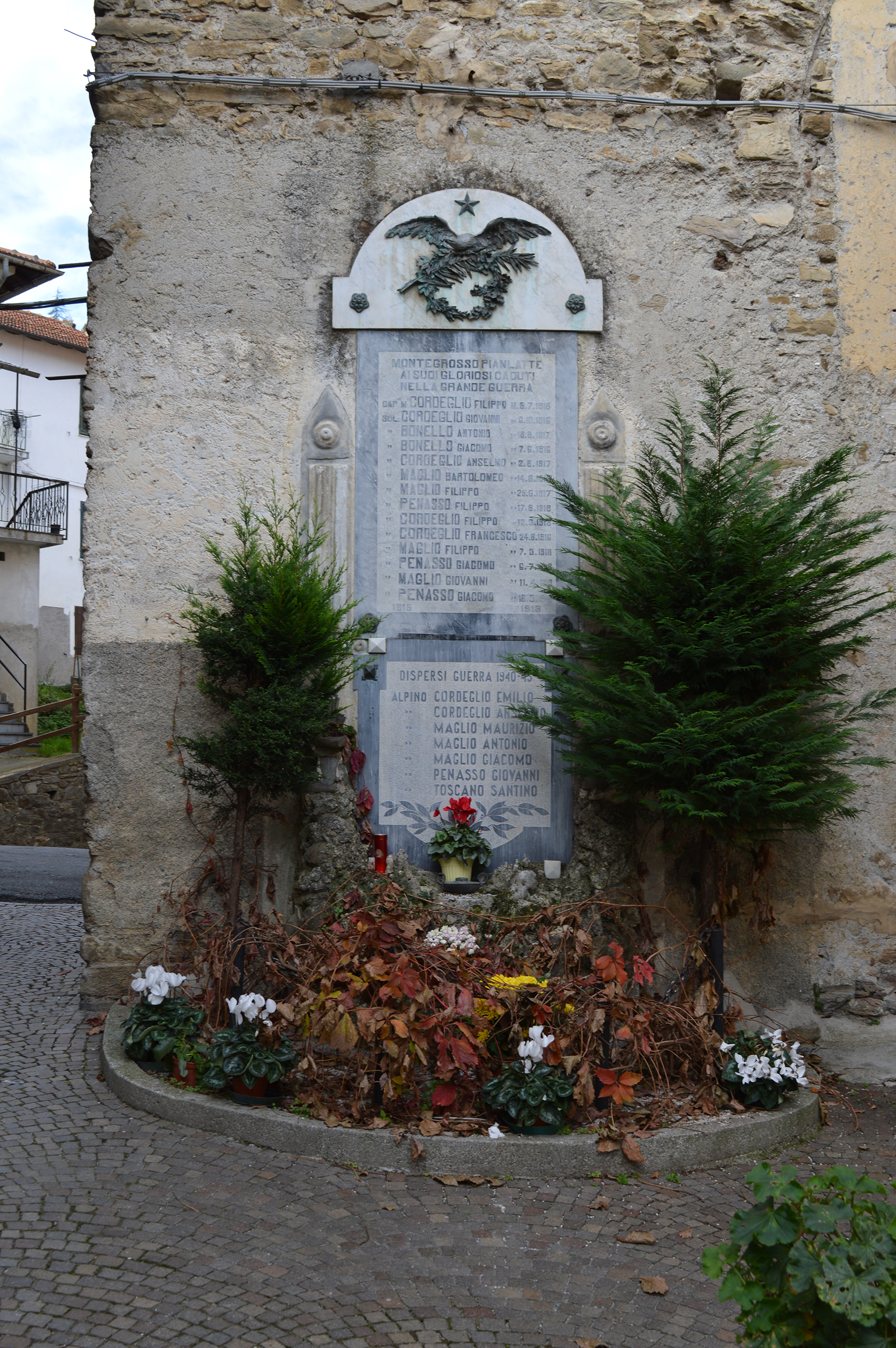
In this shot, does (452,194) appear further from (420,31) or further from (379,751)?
(379,751)

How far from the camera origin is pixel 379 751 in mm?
5215

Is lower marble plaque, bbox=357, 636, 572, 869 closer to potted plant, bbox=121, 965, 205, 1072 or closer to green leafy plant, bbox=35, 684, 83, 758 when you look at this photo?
potted plant, bbox=121, 965, 205, 1072

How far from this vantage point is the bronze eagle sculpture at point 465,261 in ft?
17.3

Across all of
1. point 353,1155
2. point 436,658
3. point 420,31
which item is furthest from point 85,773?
point 420,31

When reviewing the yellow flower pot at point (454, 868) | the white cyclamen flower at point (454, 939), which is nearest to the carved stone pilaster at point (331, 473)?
the yellow flower pot at point (454, 868)

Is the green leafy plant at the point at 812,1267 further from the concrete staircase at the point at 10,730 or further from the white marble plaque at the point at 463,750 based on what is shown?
the concrete staircase at the point at 10,730

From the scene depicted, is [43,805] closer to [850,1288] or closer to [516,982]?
[516,982]

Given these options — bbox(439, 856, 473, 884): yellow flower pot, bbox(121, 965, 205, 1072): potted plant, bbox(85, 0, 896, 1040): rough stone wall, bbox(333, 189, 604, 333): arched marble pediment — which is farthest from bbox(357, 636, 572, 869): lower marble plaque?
bbox(333, 189, 604, 333): arched marble pediment

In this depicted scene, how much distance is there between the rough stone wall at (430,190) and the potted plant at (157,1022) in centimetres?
129

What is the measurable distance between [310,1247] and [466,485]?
3.43 meters

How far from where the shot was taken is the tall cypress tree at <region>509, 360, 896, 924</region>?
14.0 feet

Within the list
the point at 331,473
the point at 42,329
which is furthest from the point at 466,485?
the point at 42,329

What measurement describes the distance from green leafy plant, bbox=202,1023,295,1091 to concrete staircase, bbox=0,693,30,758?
16.0 meters

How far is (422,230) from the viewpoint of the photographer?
5281mm
